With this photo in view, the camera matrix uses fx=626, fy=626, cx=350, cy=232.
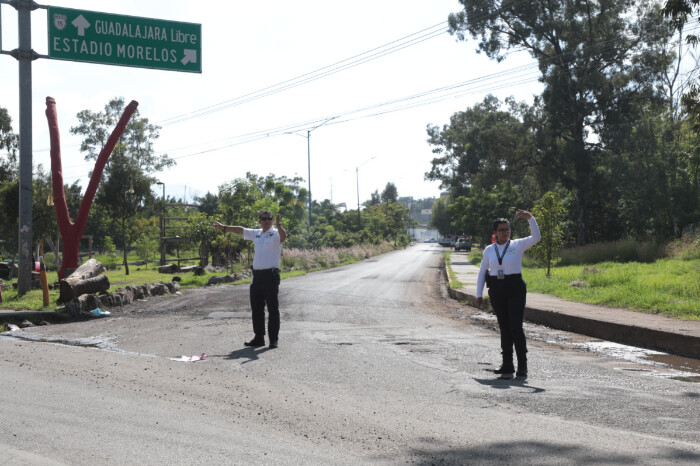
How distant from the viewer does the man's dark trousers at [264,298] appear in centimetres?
888

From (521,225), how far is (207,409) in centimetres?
3797

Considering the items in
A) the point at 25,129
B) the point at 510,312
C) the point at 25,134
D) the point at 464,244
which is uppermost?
the point at 25,129

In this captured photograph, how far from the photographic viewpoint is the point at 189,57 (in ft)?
48.8

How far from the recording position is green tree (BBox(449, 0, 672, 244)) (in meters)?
35.4

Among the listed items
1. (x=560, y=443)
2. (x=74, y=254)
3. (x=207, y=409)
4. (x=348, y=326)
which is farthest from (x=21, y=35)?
(x=560, y=443)

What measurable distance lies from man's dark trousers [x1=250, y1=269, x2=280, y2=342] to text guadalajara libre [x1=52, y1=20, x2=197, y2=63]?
26.0 ft

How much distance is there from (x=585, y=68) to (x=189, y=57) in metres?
27.9

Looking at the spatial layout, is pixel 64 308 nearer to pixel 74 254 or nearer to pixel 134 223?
pixel 74 254

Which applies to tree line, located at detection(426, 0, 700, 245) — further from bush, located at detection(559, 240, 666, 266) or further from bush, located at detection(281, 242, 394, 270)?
bush, located at detection(281, 242, 394, 270)

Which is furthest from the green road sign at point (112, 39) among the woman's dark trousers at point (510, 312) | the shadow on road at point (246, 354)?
the woman's dark trousers at point (510, 312)

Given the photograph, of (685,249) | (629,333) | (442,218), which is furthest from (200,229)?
(442,218)

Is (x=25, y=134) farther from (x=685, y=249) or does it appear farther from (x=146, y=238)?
(x=146, y=238)

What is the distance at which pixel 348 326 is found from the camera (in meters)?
11.3

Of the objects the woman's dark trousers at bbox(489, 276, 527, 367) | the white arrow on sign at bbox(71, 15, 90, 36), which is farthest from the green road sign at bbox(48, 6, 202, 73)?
the woman's dark trousers at bbox(489, 276, 527, 367)
